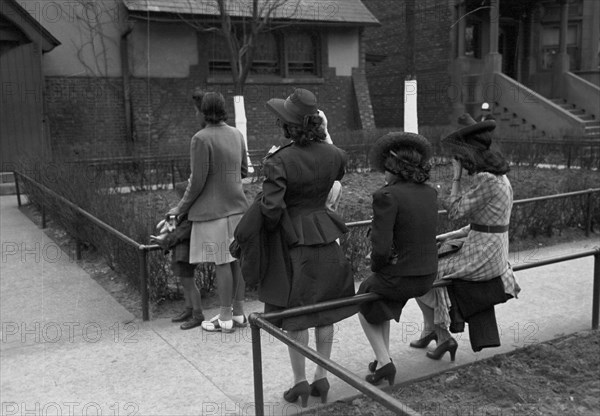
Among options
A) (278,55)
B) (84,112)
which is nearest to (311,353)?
(84,112)

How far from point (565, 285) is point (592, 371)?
2305 millimetres

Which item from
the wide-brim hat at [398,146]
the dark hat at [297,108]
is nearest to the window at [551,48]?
the wide-brim hat at [398,146]

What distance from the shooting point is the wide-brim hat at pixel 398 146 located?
366cm

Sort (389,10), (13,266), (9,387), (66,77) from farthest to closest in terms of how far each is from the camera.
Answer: (389,10), (66,77), (13,266), (9,387)

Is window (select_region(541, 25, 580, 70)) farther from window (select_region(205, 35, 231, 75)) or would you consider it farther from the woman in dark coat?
the woman in dark coat

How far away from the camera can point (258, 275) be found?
3596 millimetres

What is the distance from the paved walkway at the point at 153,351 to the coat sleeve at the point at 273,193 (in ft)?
3.90

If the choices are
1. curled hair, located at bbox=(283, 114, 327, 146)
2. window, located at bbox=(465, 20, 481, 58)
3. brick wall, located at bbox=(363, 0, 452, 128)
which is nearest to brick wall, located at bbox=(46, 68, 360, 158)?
brick wall, located at bbox=(363, 0, 452, 128)

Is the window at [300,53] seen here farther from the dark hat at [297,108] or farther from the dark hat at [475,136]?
the dark hat at [297,108]

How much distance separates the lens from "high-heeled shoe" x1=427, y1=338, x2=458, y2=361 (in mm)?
4387

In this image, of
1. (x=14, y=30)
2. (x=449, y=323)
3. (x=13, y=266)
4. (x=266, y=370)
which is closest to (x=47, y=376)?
(x=266, y=370)

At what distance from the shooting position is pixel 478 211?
4.02 metres

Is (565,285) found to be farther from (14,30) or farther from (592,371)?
(14,30)

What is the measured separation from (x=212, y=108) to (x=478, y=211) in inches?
84.7
